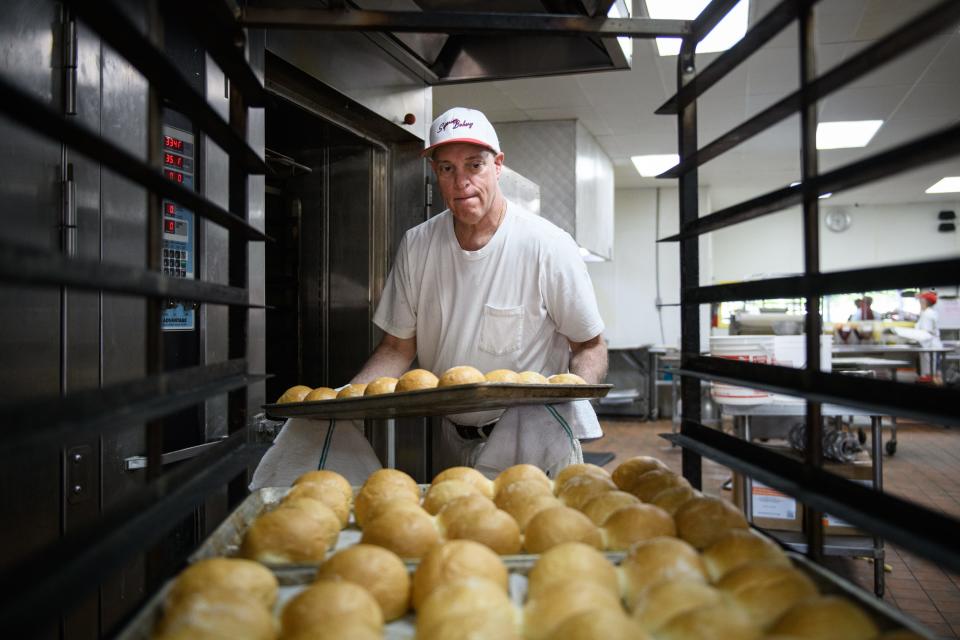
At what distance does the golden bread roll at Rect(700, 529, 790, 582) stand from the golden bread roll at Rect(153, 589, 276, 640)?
2.06ft

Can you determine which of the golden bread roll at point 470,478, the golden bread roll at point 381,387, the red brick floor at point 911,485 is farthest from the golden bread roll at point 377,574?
the golden bread roll at point 381,387

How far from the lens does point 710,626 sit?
0.73m

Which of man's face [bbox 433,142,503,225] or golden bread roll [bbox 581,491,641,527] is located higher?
man's face [bbox 433,142,503,225]

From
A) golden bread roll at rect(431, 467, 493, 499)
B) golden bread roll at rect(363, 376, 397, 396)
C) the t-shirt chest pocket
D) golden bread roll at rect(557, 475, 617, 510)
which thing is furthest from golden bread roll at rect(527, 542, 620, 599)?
the t-shirt chest pocket

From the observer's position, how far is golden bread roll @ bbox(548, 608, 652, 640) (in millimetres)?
726

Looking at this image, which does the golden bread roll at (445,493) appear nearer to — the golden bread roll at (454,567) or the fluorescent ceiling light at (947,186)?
the golden bread roll at (454,567)

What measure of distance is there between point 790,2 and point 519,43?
5.83 ft

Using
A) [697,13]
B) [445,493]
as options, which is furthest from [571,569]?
[697,13]

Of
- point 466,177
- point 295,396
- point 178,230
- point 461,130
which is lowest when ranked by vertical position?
point 295,396

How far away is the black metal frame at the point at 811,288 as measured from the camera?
2.31 feet

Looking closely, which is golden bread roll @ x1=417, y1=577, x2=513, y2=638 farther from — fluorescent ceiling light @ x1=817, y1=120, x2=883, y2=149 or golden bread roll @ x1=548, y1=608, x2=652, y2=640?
fluorescent ceiling light @ x1=817, y1=120, x2=883, y2=149

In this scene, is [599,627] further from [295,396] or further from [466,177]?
[466,177]

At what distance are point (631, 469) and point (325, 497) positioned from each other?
2.10 feet

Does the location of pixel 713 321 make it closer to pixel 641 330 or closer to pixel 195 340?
pixel 641 330
